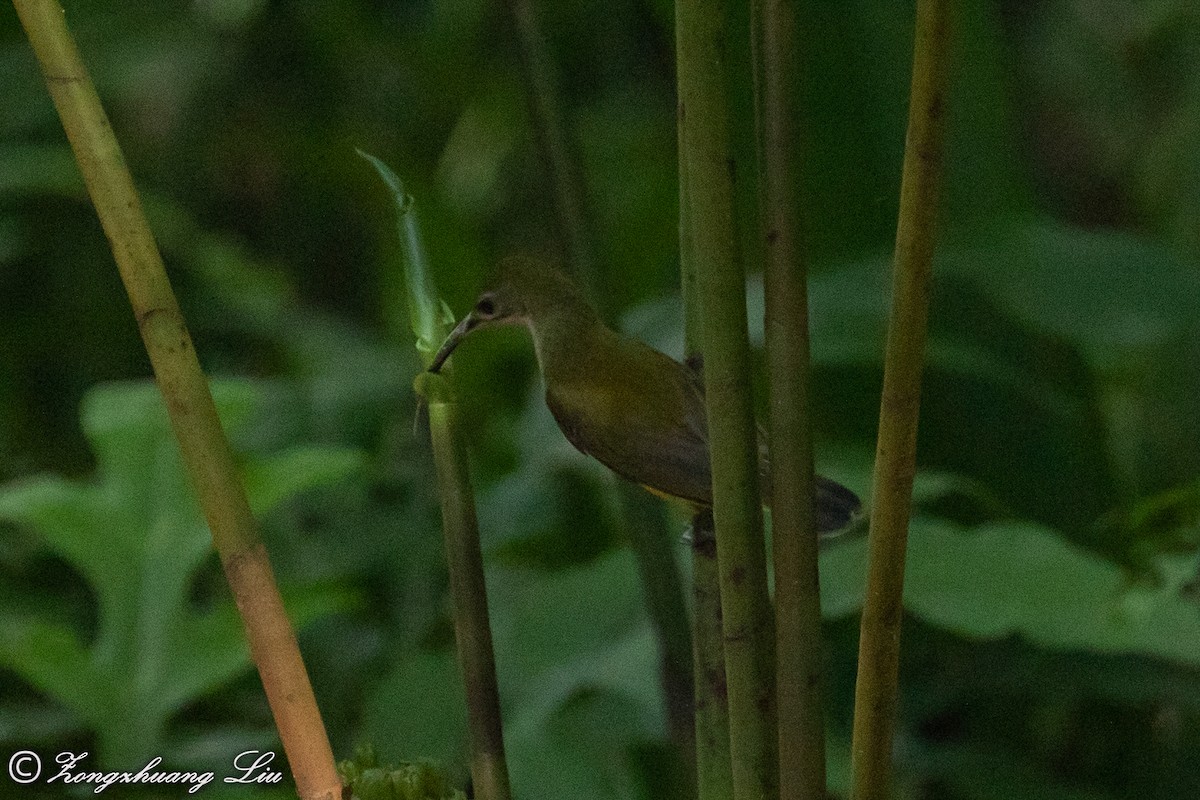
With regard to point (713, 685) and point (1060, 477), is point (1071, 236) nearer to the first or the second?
point (1060, 477)

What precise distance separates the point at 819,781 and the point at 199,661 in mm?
647

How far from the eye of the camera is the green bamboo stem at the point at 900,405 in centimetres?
28

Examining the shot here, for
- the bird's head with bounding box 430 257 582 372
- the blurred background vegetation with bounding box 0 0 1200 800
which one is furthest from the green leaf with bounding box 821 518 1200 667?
the bird's head with bounding box 430 257 582 372

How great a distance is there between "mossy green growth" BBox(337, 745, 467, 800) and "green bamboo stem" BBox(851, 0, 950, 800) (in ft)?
0.30

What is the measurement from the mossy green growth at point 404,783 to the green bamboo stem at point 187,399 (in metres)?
0.02

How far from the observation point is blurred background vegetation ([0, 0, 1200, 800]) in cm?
88

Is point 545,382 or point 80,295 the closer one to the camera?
point 545,382

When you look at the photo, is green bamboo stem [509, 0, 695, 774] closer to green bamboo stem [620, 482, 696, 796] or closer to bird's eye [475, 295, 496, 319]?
green bamboo stem [620, 482, 696, 796]

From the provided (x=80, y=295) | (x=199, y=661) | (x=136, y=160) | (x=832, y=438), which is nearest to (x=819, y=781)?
(x=199, y=661)

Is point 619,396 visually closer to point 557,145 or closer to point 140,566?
point 557,145

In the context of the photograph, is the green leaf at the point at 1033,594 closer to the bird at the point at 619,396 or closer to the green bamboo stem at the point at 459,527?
the bird at the point at 619,396

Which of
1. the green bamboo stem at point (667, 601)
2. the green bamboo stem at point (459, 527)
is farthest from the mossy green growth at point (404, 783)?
the green bamboo stem at point (667, 601)

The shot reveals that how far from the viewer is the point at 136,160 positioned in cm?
175

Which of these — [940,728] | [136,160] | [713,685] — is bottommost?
[940,728]
